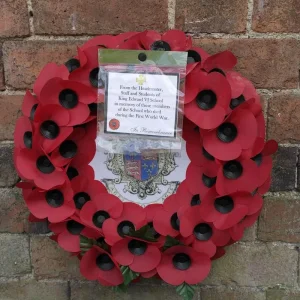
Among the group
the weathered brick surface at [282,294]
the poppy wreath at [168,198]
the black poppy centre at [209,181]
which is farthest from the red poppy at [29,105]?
the weathered brick surface at [282,294]

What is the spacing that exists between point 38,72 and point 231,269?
0.58 m

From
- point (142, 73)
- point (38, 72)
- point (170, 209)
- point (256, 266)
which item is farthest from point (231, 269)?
point (38, 72)

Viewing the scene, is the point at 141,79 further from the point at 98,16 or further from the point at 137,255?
the point at 137,255

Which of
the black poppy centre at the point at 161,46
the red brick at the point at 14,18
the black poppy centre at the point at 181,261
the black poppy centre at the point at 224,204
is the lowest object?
the black poppy centre at the point at 181,261

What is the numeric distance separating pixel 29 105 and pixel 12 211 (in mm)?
265

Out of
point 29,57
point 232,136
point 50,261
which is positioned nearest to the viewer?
point 232,136

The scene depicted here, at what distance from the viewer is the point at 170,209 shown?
90 centimetres

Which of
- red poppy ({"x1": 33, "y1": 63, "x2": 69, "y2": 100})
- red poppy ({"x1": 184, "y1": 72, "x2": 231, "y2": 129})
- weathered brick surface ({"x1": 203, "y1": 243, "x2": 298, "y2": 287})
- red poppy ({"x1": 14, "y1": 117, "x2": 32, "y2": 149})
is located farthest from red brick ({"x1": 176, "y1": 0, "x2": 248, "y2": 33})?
weathered brick surface ({"x1": 203, "y1": 243, "x2": 298, "y2": 287})

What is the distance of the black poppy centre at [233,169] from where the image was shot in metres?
0.84

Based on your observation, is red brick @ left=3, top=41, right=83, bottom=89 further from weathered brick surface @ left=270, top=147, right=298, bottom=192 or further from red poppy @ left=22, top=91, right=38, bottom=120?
weathered brick surface @ left=270, top=147, right=298, bottom=192

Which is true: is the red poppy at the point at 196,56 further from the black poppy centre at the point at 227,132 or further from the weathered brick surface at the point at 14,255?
the weathered brick surface at the point at 14,255

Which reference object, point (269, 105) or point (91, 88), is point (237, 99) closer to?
point (269, 105)

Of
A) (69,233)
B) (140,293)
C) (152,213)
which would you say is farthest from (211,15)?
(140,293)

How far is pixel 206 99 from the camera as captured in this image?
2.74ft
